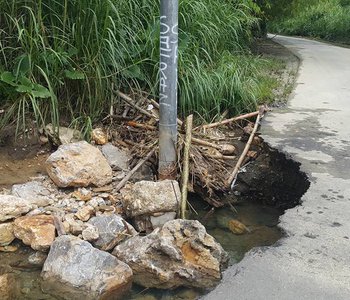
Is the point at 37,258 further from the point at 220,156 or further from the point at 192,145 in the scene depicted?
the point at 220,156

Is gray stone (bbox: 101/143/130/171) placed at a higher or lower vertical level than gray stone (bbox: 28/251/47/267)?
higher

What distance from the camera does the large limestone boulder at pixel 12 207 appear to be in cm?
380

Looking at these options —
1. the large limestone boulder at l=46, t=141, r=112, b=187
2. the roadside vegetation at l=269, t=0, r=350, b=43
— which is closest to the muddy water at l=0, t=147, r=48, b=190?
the large limestone boulder at l=46, t=141, r=112, b=187

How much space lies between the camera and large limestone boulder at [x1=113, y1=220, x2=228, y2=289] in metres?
3.22

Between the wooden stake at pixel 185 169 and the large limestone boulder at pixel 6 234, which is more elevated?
the wooden stake at pixel 185 169

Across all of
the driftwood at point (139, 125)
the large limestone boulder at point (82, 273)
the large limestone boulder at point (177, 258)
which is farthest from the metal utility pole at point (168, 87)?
the large limestone boulder at point (82, 273)

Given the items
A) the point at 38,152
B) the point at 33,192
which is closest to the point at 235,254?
the point at 33,192

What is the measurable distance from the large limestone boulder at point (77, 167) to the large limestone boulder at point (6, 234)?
2.36 feet

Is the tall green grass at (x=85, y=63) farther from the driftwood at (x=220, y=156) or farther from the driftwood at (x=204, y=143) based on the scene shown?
the driftwood at (x=220, y=156)

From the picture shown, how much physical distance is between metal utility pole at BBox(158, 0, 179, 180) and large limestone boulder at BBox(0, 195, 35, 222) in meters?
1.34

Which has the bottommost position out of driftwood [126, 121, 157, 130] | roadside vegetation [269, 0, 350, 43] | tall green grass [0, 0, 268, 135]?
roadside vegetation [269, 0, 350, 43]

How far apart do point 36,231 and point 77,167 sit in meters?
0.87

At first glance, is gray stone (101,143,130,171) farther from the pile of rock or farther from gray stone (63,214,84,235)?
gray stone (63,214,84,235)

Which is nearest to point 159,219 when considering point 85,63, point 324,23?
point 85,63
